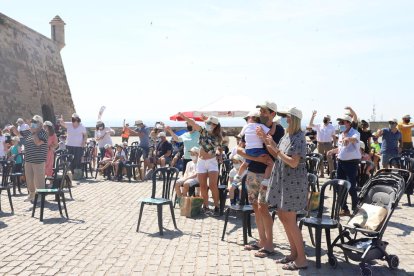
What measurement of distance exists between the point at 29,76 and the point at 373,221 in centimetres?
3129

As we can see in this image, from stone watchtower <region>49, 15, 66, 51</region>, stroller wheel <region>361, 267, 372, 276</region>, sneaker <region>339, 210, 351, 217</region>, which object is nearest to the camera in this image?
stroller wheel <region>361, 267, 372, 276</region>

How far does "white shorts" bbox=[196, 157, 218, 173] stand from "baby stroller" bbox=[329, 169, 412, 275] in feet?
9.56

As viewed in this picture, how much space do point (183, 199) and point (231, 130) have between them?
28.5 meters

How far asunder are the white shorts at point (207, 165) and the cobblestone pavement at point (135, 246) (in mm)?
856

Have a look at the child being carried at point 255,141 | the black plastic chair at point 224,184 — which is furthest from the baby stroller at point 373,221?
the black plastic chair at point 224,184

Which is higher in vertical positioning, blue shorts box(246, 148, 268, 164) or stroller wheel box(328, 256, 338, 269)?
blue shorts box(246, 148, 268, 164)

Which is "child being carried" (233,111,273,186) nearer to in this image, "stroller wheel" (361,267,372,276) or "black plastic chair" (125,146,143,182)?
"stroller wheel" (361,267,372,276)

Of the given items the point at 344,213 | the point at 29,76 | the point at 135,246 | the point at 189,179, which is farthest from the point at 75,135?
the point at 29,76

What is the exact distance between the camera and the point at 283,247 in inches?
237

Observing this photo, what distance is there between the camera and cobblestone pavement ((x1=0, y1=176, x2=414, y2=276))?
5102 millimetres

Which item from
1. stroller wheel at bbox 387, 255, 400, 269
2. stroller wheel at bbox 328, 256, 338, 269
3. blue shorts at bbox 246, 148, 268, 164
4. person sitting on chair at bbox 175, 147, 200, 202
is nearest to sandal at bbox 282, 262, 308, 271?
stroller wheel at bbox 328, 256, 338, 269

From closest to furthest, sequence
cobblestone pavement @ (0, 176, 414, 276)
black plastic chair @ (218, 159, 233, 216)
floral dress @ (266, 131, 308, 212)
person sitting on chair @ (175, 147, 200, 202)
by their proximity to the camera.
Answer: floral dress @ (266, 131, 308, 212) < cobblestone pavement @ (0, 176, 414, 276) < black plastic chair @ (218, 159, 233, 216) < person sitting on chair @ (175, 147, 200, 202)

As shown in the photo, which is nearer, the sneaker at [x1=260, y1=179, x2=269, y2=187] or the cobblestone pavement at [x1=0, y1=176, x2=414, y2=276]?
the cobblestone pavement at [x1=0, y1=176, x2=414, y2=276]

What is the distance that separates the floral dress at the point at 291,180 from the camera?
485 centimetres
